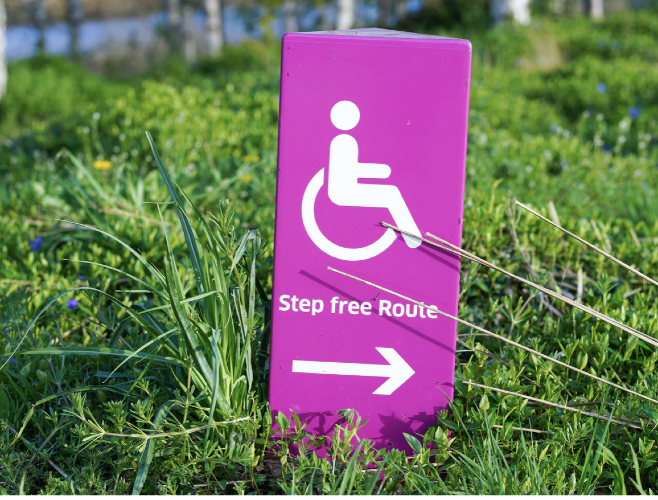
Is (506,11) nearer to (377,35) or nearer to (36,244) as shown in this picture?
(36,244)

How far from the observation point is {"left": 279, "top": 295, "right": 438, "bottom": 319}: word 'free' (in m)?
1.70

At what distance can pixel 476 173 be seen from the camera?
380 cm

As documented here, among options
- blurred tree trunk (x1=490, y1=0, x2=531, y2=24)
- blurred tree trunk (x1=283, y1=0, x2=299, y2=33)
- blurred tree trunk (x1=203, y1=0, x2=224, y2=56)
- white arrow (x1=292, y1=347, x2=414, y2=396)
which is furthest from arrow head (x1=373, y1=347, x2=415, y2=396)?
blurred tree trunk (x1=283, y1=0, x2=299, y2=33)

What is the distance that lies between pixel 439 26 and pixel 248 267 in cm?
1053

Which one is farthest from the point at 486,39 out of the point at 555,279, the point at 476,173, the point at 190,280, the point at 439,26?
the point at 190,280

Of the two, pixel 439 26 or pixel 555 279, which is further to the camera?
pixel 439 26

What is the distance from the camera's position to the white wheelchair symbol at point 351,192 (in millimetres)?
1636

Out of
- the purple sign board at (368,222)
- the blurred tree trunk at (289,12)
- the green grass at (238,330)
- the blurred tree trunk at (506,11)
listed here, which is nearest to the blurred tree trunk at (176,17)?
the blurred tree trunk at (289,12)

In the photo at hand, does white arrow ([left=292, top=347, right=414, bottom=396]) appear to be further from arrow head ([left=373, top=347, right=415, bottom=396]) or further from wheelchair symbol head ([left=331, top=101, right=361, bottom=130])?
wheelchair symbol head ([left=331, top=101, right=361, bottom=130])

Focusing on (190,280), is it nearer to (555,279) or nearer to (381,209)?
(381,209)

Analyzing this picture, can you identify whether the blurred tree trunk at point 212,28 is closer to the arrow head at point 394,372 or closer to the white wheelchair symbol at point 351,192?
the white wheelchair symbol at point 351,192

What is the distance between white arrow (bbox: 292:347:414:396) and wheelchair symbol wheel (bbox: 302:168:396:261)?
1.02 ft

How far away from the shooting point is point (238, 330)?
1799 mm

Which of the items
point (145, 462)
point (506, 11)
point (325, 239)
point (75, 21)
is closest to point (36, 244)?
point (145, 462)
